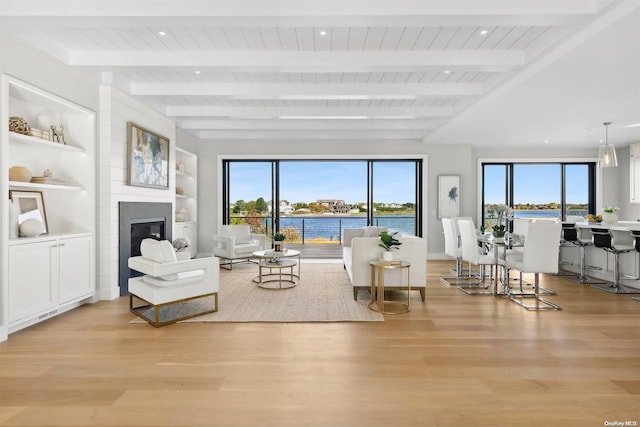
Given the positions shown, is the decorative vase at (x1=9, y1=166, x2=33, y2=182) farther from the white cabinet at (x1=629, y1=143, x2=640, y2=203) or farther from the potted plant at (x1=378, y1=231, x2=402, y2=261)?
the white cabinet at (x1=629, y1=143, x2=640, y2=203)

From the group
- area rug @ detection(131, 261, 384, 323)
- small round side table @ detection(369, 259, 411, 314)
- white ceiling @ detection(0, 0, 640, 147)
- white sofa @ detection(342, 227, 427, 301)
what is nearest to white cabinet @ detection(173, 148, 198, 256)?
white ceiling @ detection(0, 0, 640, 147)

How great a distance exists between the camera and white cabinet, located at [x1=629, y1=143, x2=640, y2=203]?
7.53 m

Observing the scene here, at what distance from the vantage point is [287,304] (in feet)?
14.0

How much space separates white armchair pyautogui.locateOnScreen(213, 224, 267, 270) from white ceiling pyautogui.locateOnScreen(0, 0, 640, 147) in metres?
2.25

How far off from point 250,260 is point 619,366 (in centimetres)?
614

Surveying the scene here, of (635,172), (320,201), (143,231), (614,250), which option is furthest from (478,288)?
(320,201)

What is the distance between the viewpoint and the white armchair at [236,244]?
21.5ft

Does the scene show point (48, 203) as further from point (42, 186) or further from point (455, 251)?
point (455, 251)

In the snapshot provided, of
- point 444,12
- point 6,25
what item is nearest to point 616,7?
point 444,12

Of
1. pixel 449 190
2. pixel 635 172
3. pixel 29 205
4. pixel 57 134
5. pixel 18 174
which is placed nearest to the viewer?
pixel 18 174

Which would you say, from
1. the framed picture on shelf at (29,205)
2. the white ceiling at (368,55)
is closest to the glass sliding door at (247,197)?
the white ceiling at (368,55)

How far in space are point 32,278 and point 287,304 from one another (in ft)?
8.52

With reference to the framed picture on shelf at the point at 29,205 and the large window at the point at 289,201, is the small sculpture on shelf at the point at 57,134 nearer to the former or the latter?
the framed picture on shelf at the point at 29,205

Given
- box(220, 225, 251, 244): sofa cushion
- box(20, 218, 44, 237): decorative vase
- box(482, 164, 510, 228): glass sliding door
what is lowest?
box(220, 225, 251, 244): sofa cushion
